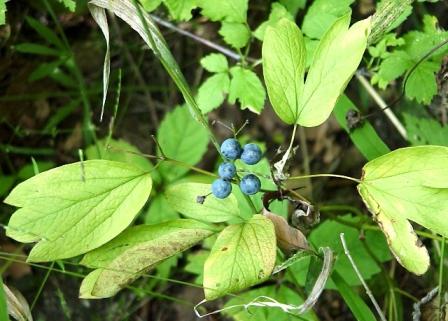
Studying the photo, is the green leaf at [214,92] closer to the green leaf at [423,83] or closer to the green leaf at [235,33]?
the green leaf at [235,33]

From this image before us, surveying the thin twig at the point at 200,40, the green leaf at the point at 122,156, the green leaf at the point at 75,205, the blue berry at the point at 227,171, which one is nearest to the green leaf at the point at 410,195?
the blue berry at the point at 227,171

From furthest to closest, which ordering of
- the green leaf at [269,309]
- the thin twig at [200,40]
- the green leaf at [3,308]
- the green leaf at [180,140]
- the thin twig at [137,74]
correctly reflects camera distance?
the thin twig at [137,74] → the green leaf at [180,140] → the thin twig at [200,40] → the green leaf at [269,309] → the green leaf at [3,308]

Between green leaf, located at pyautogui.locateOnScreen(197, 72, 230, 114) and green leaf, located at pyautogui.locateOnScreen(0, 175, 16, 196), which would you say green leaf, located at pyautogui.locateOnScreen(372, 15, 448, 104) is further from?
green leaf, located at pyautogui.locateOnScreen(0, 175, 16, 196)

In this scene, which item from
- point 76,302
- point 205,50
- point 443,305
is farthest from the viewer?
point 205,50

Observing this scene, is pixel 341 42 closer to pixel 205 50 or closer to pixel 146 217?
pixel 146 217

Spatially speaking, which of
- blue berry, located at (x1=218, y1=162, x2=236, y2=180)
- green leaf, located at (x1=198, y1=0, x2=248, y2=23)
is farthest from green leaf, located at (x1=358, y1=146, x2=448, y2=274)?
green leaf, located at (x1=198, y1=0, x2=248, y2=23)

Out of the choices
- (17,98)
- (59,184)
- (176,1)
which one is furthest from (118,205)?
(17,98)
